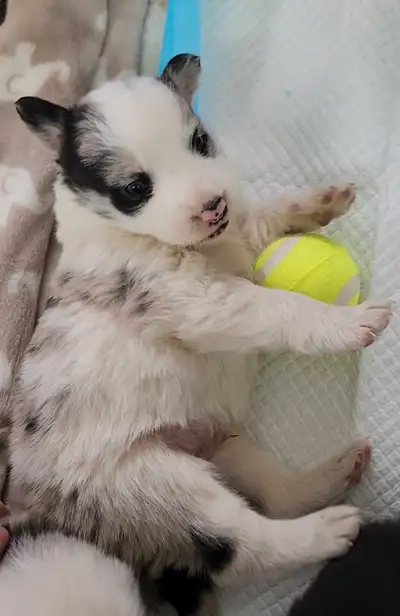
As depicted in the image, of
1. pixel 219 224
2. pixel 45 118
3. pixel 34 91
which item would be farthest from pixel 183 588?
pixel 34 91

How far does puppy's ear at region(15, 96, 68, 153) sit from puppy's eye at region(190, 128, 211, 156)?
31 centimetres

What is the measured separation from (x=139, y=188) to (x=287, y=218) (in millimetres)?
438

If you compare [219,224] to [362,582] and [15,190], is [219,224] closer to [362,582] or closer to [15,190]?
[362,582]

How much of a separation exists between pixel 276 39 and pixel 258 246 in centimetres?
69

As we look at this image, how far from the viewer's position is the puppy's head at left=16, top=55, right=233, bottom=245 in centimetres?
202

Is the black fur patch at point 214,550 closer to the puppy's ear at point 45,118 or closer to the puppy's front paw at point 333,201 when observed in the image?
the puppy's front paw at point 333,201

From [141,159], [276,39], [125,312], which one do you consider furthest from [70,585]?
[276,39]

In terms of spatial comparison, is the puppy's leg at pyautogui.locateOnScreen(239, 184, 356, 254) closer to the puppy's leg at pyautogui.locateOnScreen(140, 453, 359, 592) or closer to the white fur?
the puppy's leg at pyautogui.locateOnScreen(140, 453, 359, 592)

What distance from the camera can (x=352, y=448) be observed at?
86.9 inches

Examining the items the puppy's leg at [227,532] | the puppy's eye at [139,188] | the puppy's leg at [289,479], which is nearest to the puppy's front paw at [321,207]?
the puppy's eye at [139,188]

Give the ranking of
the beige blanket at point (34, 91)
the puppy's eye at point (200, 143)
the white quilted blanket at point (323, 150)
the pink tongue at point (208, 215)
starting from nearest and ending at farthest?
the pink tongue at point (208, 215) < the puppy's eye at point (200, 143) < the white quilted blanket at point (323, 150) < the beige blanket at point (34, 91)

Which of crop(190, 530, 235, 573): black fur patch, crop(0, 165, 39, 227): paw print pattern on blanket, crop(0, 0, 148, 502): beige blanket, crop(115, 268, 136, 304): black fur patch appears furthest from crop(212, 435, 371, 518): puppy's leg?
crop(0, 165, 39, 227): paw print pattern on blanket

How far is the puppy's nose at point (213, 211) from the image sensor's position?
6.55 ft

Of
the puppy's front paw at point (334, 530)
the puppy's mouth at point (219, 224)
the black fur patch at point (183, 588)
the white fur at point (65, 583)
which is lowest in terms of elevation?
the black fur patch at point (183, 588)
